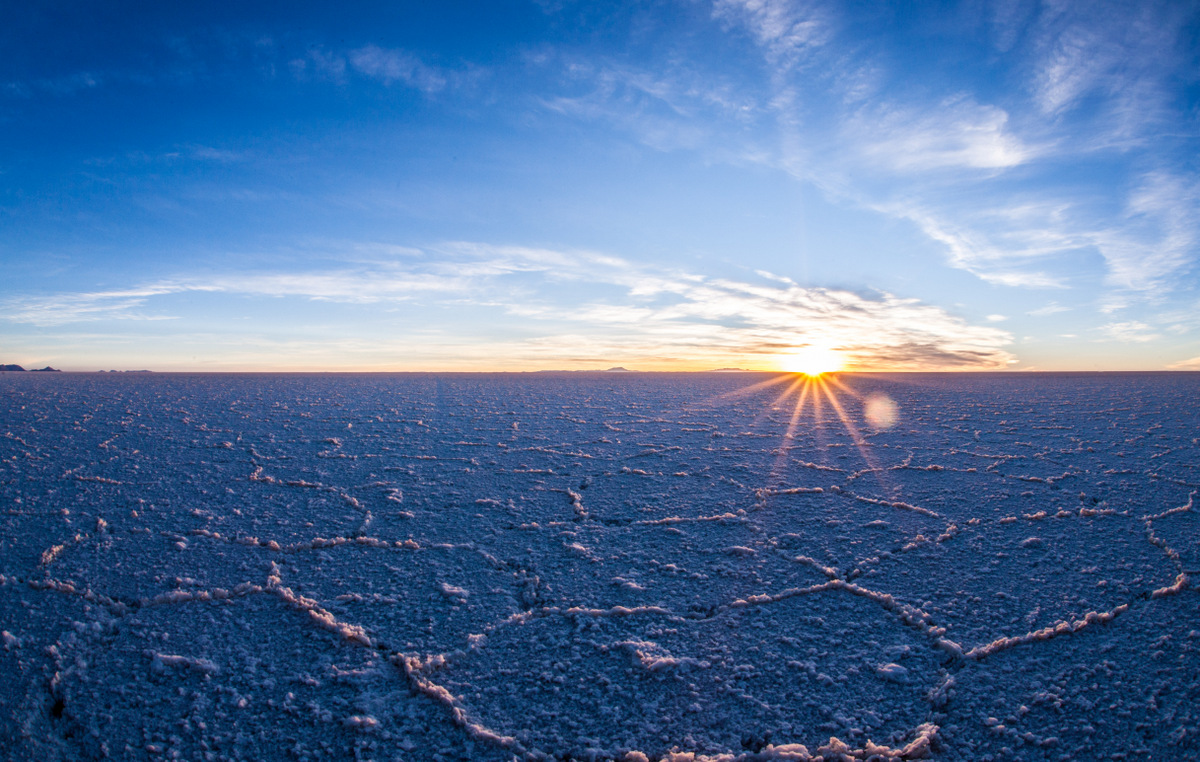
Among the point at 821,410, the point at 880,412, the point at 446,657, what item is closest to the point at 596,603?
the point at 446,657

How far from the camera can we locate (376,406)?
5.39 m

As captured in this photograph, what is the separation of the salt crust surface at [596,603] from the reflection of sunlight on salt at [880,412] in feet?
3.83

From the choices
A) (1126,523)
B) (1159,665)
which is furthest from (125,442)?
(1126,523)

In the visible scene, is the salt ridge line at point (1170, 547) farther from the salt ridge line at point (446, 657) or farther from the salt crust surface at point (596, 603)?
the salt ridge line at point (446, 657)

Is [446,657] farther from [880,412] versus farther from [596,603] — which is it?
[880,412]

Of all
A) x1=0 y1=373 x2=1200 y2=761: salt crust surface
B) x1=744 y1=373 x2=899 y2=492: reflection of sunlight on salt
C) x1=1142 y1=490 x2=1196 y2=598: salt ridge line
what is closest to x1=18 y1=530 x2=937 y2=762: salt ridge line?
x1=0 y1=373 x2=1200 y2=761: salt crust surface

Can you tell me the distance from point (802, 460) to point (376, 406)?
4.00 metres

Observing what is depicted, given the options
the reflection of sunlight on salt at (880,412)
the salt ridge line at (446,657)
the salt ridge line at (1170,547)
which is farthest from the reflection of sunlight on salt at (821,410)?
the salt ridge line at (446,657)

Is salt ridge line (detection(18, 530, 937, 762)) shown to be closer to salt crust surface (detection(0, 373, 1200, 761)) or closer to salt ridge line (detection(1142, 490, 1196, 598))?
salt crust surface (detection(0, 373, 1200, 761))

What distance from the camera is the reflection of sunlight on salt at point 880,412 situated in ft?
14.9

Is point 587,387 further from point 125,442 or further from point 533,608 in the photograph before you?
point 533,608

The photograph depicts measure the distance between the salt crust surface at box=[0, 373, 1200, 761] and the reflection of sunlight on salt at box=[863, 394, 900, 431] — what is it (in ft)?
3.83

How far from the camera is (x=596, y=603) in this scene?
1595mm

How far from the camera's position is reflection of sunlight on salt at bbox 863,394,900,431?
4.54 m
